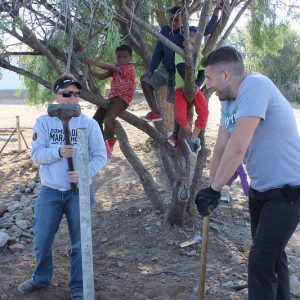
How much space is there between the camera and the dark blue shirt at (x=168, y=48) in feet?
17.2

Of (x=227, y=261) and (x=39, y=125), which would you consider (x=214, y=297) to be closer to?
(x=227, y=261)

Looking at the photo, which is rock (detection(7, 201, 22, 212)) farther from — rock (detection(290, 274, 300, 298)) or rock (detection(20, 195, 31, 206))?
rock (detection(290, 274, 300, 298))

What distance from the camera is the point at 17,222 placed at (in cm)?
655

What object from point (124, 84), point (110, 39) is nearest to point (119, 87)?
point (124, 84)

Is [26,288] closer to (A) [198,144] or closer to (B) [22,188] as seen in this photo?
(A) [198,144]

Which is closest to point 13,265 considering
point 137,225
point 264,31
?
point 137,225

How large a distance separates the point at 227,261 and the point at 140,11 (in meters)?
2.88

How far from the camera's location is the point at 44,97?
973cm

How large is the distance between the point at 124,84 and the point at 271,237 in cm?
332

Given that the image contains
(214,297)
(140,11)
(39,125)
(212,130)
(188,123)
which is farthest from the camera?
(212,130)

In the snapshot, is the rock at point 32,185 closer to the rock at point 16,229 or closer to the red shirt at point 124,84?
the rock at point 16,229

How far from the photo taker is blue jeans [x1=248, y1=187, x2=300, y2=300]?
3.05 meters

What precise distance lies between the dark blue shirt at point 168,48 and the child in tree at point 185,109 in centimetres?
16

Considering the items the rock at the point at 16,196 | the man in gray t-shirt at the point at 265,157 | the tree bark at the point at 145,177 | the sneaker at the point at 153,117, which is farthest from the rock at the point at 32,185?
the man in gray t-shirt at the point at 265,157
